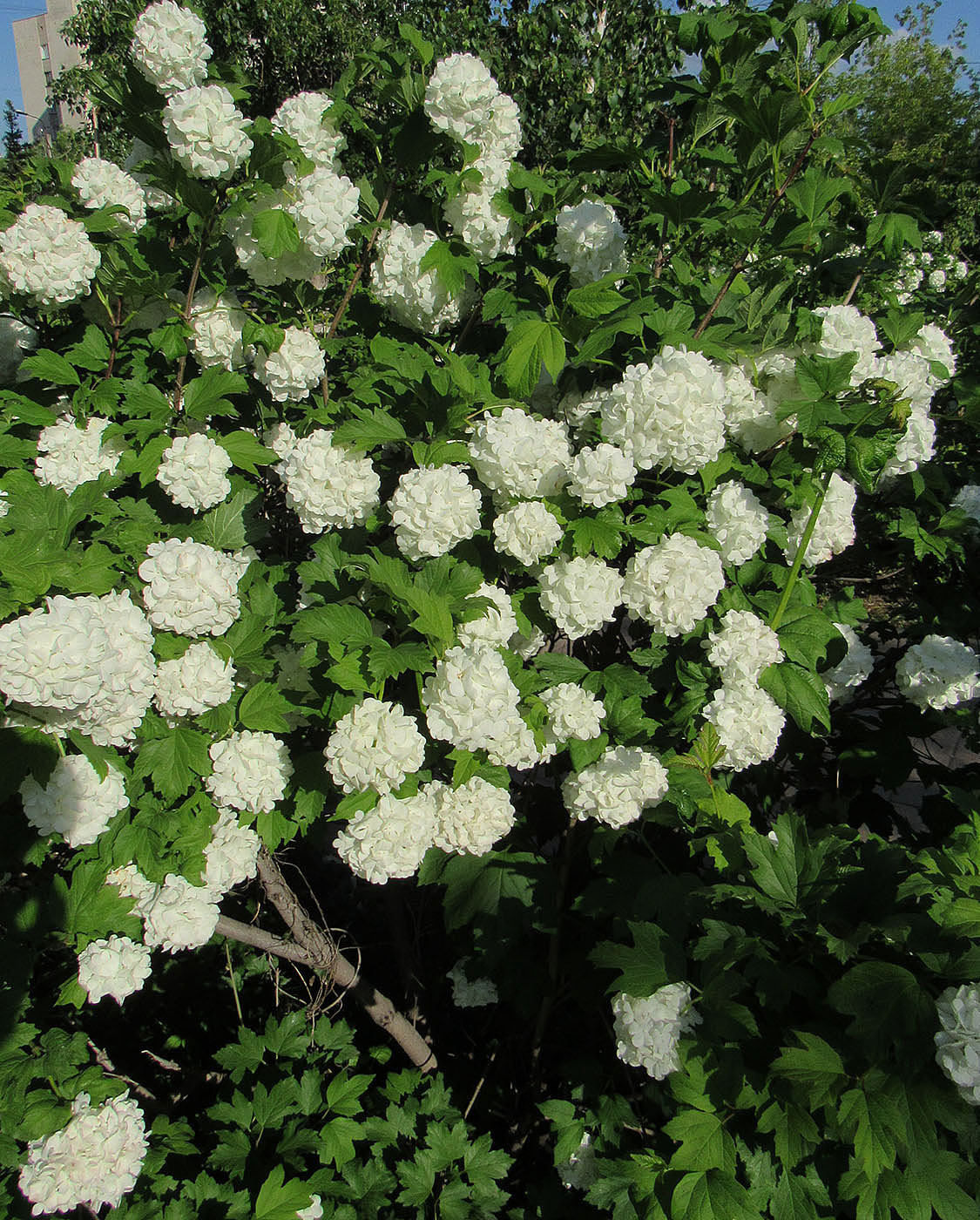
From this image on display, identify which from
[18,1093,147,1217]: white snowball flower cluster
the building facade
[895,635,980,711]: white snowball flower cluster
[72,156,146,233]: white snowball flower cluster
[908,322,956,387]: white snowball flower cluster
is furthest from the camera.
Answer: the building facade

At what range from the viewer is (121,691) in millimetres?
1591

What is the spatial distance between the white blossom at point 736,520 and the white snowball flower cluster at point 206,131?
152 centimetres

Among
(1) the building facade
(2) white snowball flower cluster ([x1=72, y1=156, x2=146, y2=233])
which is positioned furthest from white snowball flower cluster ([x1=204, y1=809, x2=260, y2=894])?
(1) the building facade

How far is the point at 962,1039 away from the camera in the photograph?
1.27 m

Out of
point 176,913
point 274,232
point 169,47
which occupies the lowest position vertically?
point 176,913

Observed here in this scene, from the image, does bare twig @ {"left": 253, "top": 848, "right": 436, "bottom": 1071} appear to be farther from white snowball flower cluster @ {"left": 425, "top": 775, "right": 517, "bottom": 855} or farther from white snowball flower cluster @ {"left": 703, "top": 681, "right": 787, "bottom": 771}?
white snowball flower cluster @ {"left": 703, "top": 681, "right": 787, "bottom": 771}

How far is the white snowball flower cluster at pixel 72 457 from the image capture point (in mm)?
2133

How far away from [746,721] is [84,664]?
1.56 meters

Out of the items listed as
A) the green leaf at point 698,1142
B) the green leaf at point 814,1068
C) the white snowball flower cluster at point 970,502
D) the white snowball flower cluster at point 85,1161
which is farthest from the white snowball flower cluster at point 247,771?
the white snowball flower cluster at point 970,502

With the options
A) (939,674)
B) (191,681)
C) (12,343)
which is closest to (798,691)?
(939,674)

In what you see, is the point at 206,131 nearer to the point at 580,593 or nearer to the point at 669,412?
the point at 669,412

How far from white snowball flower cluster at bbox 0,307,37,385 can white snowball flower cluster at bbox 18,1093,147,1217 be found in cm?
215

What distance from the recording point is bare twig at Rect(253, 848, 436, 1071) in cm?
269

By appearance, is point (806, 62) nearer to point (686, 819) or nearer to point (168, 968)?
point (686, 819)
